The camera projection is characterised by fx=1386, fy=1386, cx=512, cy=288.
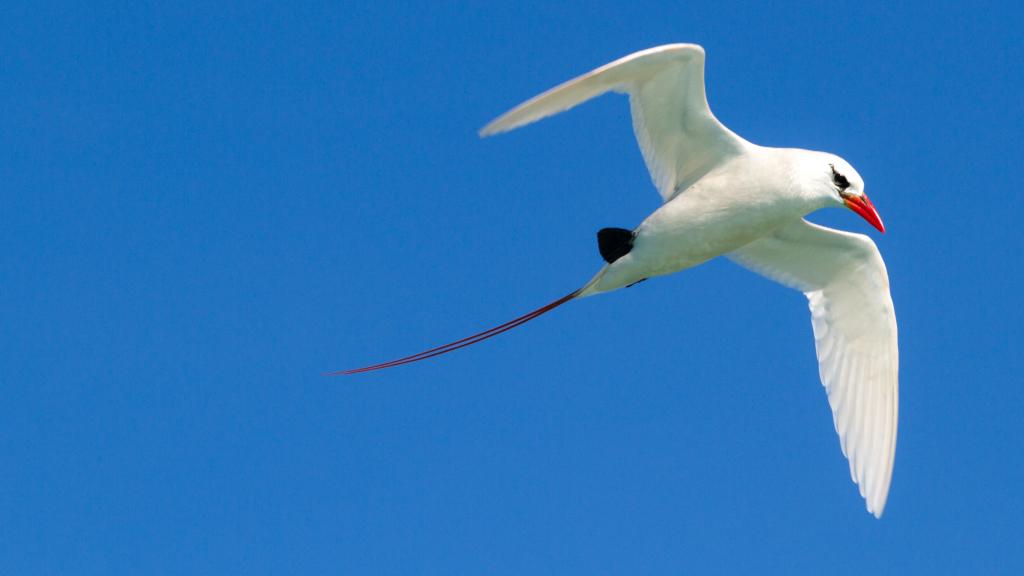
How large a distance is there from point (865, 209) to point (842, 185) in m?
0.33

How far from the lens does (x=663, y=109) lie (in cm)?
1252

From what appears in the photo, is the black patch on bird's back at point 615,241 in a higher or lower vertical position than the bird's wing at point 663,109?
lower

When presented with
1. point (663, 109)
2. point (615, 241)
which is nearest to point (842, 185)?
point (663, 109)

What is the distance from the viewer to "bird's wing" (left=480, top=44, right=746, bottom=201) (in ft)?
37.1

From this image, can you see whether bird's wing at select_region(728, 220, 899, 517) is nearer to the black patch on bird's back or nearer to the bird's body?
the bird's body

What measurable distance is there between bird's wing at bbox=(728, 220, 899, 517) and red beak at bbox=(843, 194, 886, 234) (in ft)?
3.82

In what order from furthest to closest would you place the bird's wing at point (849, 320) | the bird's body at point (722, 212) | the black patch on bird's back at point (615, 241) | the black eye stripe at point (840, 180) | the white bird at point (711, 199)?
the bird's wing at point (849, 320) < the black patch on bird's back at point (615, 241) < the black eye stripe at point (840, 180) < the bird's body at point (722, 212) < the white bird at point (711, 199)

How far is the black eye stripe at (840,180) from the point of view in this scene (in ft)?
41.4

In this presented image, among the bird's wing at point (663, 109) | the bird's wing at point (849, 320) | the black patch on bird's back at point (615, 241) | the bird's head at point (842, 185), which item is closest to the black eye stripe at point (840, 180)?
the bird's head at point (842, 185)

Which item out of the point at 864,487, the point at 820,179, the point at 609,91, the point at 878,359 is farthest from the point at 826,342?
the point at 609,91

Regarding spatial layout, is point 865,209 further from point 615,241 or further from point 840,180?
point 615,241

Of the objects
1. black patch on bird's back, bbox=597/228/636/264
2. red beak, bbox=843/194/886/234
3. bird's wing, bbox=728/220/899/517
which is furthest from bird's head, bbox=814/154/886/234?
black patch on bird's back, bbox=597/228/636/264

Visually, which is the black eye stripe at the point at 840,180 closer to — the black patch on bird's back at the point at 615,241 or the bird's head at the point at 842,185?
the bird's head at the point at 842,185

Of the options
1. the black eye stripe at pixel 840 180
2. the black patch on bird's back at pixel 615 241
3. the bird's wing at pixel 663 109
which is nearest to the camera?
the bird's wing at pixel 663 109
